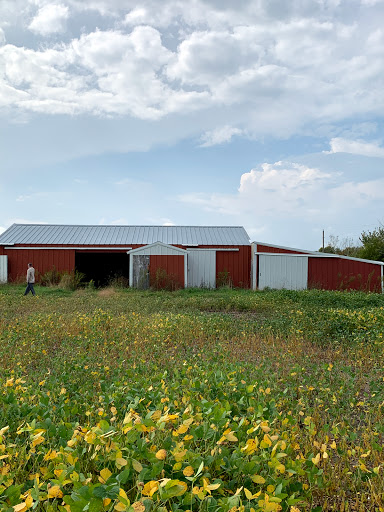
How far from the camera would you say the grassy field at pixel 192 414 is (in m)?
2.09

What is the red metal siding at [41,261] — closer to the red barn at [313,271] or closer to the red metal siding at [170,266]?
the red metal siding at [170,266]

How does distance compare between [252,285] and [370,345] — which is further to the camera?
[252,285]

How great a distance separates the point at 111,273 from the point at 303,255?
1299 centimetres

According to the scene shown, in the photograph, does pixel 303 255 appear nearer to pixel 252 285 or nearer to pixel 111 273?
pixel 252 285

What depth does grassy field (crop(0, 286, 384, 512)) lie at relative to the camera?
82.4 inches

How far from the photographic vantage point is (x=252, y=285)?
912 inches

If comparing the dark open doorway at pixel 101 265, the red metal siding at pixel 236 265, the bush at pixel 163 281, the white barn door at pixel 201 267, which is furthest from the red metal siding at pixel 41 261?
the red metal siding at pixel 236 265

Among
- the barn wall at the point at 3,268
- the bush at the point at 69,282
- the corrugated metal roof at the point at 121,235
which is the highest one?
the corrugated metal roof at the point at 121,235

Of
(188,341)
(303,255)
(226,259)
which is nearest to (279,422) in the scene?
(188,341)

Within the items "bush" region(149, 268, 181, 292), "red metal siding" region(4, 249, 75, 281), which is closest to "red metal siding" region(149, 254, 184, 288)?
"bush" region(149, 268, 181, 292)

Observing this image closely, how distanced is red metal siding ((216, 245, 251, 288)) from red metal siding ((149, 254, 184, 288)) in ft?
9.30

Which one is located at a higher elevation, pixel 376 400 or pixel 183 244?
pixel 183 244

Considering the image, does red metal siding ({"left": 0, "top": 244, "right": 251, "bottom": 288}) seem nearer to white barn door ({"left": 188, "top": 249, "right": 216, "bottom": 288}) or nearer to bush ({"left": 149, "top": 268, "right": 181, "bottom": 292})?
white barn door ({"left": 188, "top": 249, "right": 216, "bottom": 288})

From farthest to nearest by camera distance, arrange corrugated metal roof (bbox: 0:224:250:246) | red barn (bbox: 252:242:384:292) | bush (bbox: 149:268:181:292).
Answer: corrugated metal roof (bbox: 0:224:250:246) < red barn (bbox: 252:242:384:292) < bush (bbox: 149:268:181:292)
